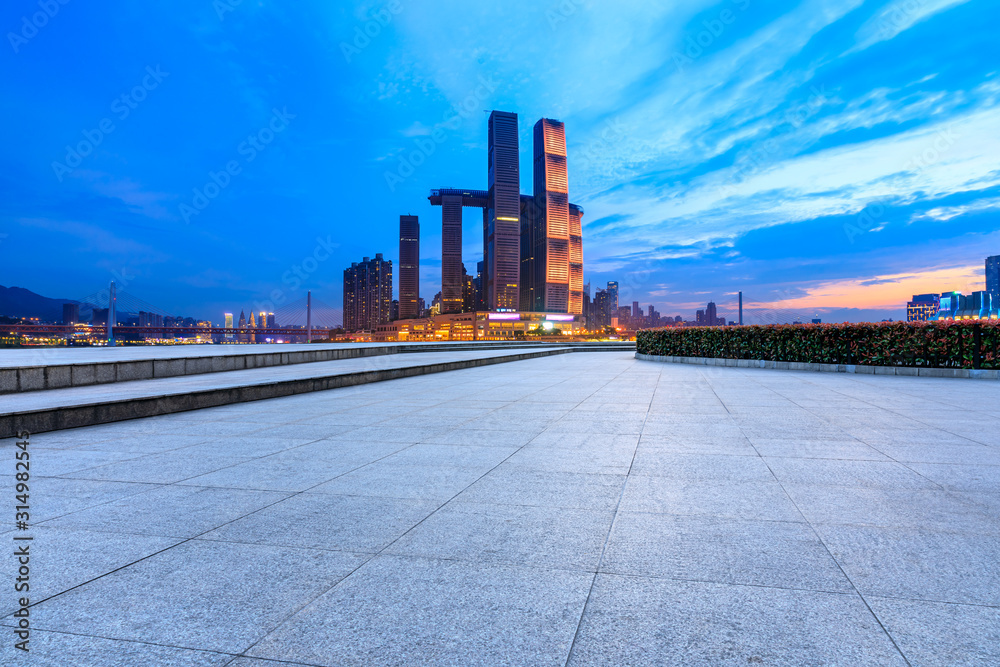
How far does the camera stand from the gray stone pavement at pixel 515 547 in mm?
2152

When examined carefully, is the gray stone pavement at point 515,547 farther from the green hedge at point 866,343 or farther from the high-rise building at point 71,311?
the high-rise building at point 71,311

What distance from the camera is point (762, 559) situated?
9.52 feet

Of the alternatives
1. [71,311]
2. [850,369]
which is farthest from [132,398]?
[71,311]

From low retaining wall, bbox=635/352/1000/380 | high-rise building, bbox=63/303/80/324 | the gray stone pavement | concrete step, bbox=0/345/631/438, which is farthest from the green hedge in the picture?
high-rise building, bbox=63/303/80/324

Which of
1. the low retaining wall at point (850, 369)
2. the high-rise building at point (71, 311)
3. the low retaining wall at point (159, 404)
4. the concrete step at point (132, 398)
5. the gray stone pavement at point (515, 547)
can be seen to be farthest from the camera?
the high-rise building at point (71, 311)

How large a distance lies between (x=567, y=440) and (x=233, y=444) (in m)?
3.77

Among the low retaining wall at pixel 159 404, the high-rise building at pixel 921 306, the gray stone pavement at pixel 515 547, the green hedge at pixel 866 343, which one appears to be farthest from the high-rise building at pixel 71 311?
the high-rise building at pixel 921 306

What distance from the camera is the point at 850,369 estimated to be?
15.5 meters

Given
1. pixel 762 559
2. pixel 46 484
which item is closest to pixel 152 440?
pixel 46 484

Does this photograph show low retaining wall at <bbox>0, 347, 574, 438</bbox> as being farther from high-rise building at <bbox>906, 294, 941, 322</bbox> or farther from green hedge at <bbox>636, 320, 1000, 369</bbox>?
high-rise building at <bbox>906, 294, 941, 322</bbox>

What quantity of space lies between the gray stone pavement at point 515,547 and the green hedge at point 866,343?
9.78 meters

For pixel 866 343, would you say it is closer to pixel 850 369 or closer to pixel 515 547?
pixel 850 369

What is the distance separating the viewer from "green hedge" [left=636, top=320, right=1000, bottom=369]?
13.7 metres

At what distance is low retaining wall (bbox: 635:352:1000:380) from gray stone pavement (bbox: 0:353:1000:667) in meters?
9.64
